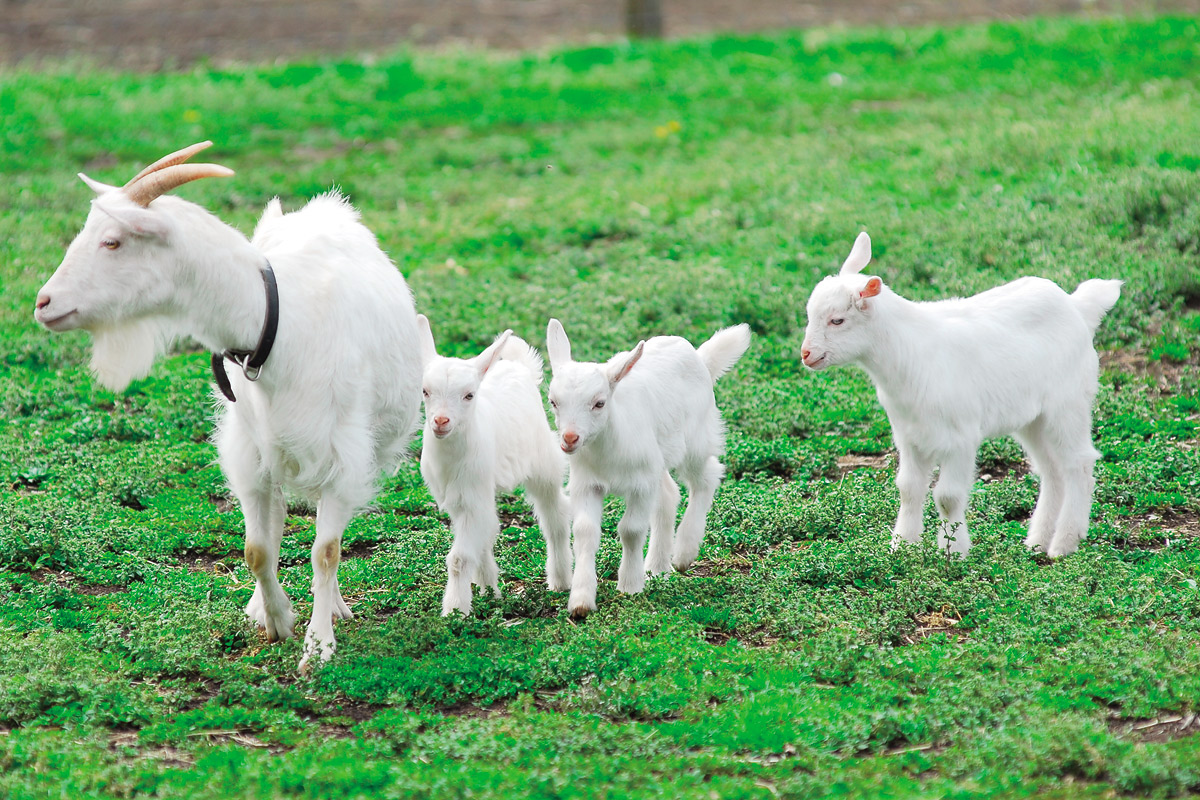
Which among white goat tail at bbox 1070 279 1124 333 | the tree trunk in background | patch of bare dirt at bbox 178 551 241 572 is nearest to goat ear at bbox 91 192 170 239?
patch of bare dirt at bbox 178 551 241 572

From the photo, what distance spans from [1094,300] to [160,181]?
4.67 m

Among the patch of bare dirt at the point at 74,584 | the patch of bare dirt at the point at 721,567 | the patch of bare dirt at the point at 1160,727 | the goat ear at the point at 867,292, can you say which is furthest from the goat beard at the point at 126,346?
the patch of bare dirt at the point at 1160,727

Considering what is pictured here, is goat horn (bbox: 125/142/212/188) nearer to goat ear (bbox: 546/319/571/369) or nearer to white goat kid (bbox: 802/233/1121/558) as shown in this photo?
goat ear (bbox: 546/319/571/369)

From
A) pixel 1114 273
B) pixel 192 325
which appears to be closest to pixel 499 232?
pixel 1114 273

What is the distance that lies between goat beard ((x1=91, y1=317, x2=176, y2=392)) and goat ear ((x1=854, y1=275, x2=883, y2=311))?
308 cm

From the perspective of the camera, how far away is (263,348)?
A: 17.5ft

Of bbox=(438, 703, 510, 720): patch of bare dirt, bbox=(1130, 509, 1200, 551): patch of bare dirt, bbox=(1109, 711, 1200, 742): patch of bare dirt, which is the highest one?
bbox=(1130, 509, 1200, 551): patch of bare dirt

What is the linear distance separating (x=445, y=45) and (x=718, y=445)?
13386 millimetres

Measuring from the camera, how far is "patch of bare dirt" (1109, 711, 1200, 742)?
470cm

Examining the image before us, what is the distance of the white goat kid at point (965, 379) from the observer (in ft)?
20.9

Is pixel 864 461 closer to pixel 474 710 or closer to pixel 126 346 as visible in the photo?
pixel 474 710

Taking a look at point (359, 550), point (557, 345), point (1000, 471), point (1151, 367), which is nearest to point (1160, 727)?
point (557, 345)

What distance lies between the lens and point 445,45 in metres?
18.8

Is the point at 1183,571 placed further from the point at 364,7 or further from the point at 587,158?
the point at 364,7
